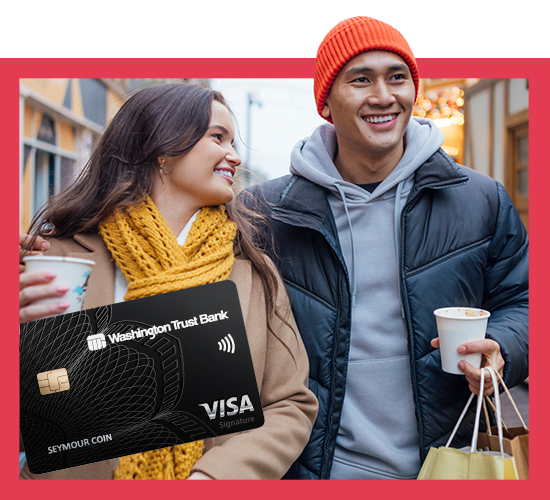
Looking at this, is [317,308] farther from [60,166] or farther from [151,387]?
[60,166]

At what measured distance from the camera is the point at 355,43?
159cm

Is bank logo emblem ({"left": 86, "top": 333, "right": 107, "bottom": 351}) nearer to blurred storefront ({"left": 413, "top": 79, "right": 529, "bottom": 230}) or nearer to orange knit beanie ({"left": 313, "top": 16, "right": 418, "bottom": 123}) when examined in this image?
orange knit beanie ({"left": 313, "top": 16, "right": 418, "bottom": 123})

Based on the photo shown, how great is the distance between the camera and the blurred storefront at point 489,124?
180 centimetres

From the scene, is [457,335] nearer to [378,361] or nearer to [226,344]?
[378,361]

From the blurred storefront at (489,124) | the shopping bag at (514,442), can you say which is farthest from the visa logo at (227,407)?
the blurred storefront at (489,124)

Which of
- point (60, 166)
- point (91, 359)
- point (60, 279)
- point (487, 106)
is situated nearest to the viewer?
point (60, 279)

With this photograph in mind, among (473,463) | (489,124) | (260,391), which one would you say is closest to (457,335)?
(473,463)

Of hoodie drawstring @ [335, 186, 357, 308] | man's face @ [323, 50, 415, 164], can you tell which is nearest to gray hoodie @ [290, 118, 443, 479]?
hoodie drawstring @ [335, 186, 357, 308]

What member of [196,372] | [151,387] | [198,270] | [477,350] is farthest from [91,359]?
[477,350]

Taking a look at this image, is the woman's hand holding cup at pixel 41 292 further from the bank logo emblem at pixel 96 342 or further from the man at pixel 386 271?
the man at pixel 386 271

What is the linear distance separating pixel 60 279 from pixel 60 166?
0.72 m

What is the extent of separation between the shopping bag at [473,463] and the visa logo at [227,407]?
57 centimetres

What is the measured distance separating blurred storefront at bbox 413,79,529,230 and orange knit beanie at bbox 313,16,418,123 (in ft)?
1.03
